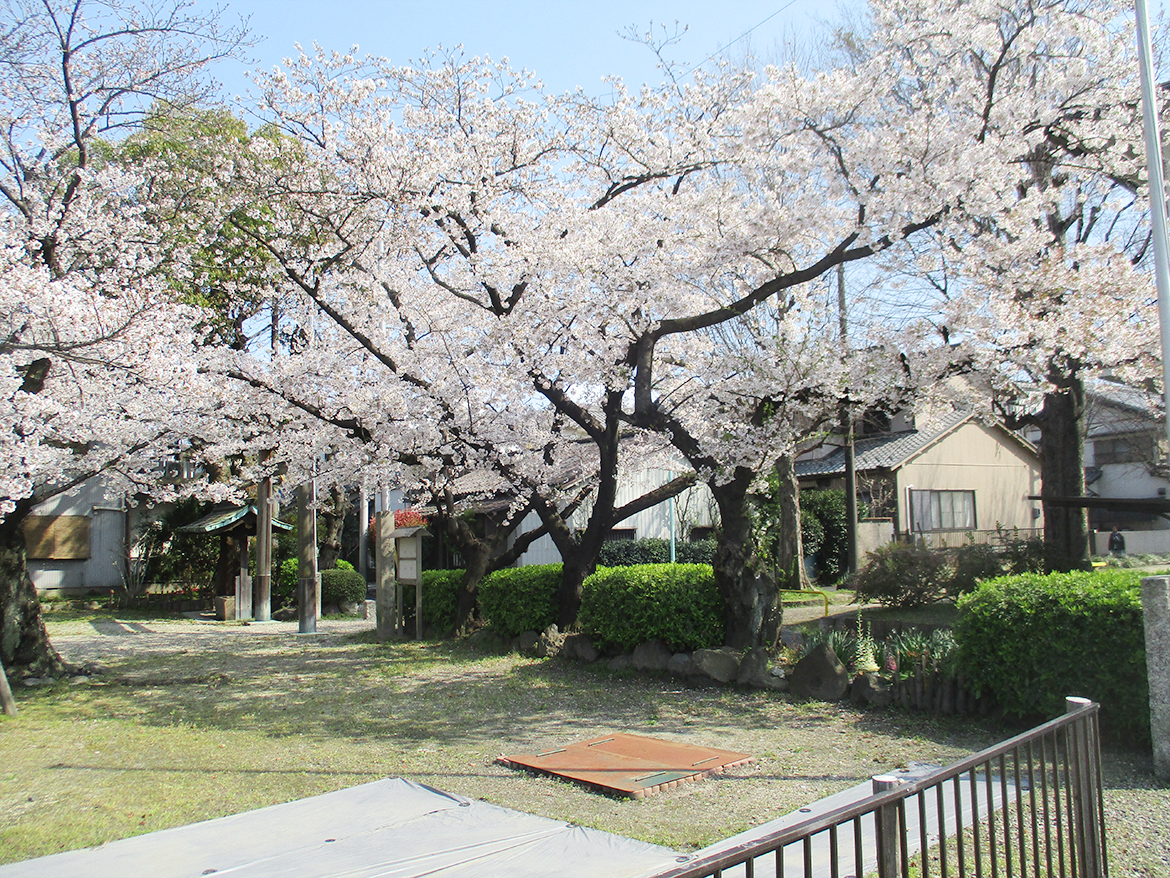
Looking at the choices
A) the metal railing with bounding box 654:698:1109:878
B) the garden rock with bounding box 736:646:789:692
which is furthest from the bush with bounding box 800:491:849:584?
the metal railing with bounding box 654:698:1109:878

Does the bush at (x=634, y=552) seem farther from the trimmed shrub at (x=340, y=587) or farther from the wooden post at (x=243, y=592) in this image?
the wooden post at (x=243, y=592)

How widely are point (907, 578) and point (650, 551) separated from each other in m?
10.9

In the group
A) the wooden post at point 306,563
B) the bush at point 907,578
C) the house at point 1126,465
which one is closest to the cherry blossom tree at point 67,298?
the wooden post at point 306,563

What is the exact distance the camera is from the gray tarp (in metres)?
4.04

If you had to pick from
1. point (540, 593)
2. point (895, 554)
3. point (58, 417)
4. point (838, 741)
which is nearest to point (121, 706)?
point (58, 417)

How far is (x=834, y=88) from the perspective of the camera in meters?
7.98

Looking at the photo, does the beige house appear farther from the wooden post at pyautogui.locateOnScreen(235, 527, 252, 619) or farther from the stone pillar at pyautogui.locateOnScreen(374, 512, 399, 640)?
the wooden post at pyautogui.locateOnScreen(235, 527, 252, 619)

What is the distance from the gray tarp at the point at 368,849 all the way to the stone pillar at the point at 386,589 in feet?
31.2

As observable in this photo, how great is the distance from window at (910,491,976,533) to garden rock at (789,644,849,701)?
16.8m

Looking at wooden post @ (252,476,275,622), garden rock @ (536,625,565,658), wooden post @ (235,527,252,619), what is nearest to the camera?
garden rock @ (536,625,565,658)

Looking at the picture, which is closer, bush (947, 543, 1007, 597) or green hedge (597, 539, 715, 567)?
bush (947, 543, 1007, 597)

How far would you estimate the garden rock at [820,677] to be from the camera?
7.91 meters

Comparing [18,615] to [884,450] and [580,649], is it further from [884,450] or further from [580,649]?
[884,450]

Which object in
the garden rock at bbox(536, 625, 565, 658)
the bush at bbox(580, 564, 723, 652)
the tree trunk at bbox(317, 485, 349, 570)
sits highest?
the tree trunk at bbox(317, 485, 349, 570)
